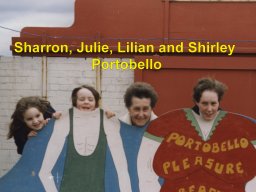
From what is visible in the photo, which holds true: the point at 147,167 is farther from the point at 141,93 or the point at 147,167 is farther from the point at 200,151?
the point at 141,93

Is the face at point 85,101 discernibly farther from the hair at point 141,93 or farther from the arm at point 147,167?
the arm at point 147,167

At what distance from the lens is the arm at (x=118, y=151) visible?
14.5ft

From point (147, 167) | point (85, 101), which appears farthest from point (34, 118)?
point (147, 167)

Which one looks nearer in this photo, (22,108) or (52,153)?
(52,153)

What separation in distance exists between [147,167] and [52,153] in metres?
0.67

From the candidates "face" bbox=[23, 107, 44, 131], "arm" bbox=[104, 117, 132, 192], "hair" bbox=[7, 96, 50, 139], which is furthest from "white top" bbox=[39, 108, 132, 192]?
"hair" bbox=[7, 96, 50, 139]

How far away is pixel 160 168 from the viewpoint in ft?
14.6

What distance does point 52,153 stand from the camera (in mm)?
4441

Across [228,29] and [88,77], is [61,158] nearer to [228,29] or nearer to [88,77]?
[88,77]

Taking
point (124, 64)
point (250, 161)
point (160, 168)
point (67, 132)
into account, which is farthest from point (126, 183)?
point (124, 64)

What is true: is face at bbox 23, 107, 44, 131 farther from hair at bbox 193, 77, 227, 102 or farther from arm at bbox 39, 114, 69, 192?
hair at bbox 193, 77, 227, 102

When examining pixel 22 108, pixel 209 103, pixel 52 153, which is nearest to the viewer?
pixel 209 103

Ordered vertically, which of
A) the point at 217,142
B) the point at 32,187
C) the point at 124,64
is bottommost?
the point at 32,187

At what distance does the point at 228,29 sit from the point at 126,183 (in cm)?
479
